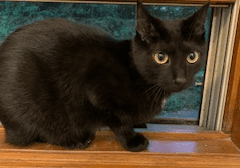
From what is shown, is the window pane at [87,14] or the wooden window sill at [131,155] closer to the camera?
the wooden window sill at [131,155]

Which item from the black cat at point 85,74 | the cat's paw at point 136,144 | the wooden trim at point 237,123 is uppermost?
the black cat at point 85,74

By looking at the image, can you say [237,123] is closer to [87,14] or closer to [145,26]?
[145,26]

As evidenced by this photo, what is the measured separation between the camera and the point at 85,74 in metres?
0.73

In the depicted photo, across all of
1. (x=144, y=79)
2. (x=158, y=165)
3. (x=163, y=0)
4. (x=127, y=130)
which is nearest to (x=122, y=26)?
(x=163, y=0)

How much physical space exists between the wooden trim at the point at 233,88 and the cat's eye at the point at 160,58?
1.10 feet

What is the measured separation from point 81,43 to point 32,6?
0.36 meters

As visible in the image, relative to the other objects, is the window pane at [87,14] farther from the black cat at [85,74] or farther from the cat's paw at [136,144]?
the cat's paw at [136,144]

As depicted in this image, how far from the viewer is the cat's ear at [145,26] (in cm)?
66

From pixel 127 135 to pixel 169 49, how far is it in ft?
1.16

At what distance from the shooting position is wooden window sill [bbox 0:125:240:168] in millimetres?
752

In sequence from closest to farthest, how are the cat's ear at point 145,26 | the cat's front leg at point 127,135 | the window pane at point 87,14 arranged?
1. the cat's ear at point 145,26
2. the cat's front leg at point 127,135
3. the window pane at point 87,14

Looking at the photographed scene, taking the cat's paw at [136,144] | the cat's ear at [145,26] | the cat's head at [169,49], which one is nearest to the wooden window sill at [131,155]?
the cat's paw at [136,144]

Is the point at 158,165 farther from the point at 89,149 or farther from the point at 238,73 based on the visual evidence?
the point at 238,73

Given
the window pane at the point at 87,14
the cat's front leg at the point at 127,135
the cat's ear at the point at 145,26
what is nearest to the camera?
the cat's ear at the point at 145,26
